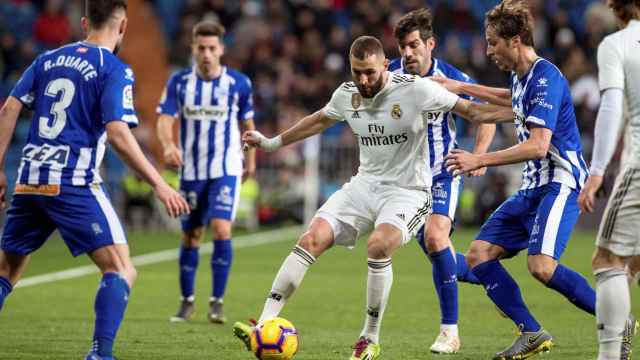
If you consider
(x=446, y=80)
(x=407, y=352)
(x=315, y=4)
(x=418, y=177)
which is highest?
(x=315, y=4)

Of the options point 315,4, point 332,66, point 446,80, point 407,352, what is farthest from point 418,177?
point 315,4

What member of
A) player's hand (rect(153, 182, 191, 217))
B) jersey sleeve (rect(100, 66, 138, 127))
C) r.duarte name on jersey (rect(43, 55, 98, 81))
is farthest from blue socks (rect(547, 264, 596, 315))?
r.duarte name on jersey (rect(43, 55, 98, 81))

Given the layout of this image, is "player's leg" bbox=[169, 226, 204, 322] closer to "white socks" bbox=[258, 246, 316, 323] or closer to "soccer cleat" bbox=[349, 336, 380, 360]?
"white socks" bbox=[258, 246, 316, 323]

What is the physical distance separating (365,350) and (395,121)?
1474 mm

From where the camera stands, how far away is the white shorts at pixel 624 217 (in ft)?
19.7

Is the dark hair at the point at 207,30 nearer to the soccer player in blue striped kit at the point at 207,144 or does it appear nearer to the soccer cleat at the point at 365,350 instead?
the soccer player in blue striped kit at the point at 207,144

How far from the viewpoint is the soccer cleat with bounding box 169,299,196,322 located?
1007cm

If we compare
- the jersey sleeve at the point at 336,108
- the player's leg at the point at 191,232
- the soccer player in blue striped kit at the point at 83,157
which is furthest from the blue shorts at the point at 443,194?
the soccer player in blue striped kit at the point at 83,157

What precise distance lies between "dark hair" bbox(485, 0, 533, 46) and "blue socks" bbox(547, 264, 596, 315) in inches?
58.4

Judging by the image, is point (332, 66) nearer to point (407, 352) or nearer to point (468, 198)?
point (468, 198)

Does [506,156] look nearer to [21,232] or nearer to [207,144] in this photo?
[21,232]

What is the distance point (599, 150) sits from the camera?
5902 mm

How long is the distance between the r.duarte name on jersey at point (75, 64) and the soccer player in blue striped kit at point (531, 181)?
2.19m

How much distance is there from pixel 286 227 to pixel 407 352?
1383cm
